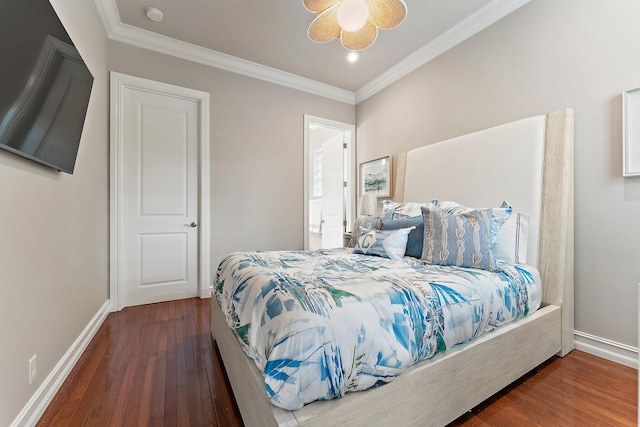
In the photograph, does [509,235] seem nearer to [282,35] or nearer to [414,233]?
[414,233]

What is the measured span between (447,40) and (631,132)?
70.7 inches

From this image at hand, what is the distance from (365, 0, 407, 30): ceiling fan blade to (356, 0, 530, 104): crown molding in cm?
112

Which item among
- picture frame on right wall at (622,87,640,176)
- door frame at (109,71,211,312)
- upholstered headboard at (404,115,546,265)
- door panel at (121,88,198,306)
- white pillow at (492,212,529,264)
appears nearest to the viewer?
picture frame on right wall at (622,87,640,176)

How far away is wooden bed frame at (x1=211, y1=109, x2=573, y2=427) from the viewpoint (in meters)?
0.99

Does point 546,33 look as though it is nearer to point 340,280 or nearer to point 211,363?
point 340,280

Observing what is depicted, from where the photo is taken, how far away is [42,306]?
4.69ft

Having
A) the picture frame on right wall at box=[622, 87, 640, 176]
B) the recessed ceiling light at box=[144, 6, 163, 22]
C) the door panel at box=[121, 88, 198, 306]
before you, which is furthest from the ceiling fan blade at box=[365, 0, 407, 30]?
the door panel at box=[121, 88, 198, 306]

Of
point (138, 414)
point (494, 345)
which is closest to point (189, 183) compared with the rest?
point (138, 414)

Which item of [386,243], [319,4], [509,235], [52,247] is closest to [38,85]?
[52,247]

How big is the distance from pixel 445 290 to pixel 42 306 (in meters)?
2.07

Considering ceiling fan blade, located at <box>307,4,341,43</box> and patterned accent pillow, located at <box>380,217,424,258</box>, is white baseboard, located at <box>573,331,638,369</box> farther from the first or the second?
ceiling fan blade, located at <box>307,4,341,43</box>

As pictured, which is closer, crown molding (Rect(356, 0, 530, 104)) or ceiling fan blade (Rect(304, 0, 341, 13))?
ceiling fan blade (Rect(304, 0, 341, 13))

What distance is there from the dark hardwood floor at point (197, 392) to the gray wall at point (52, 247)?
0.23 meters

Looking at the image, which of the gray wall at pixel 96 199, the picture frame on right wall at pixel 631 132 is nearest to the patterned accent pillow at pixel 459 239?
the picture frame on right wall at pixel 631 132
